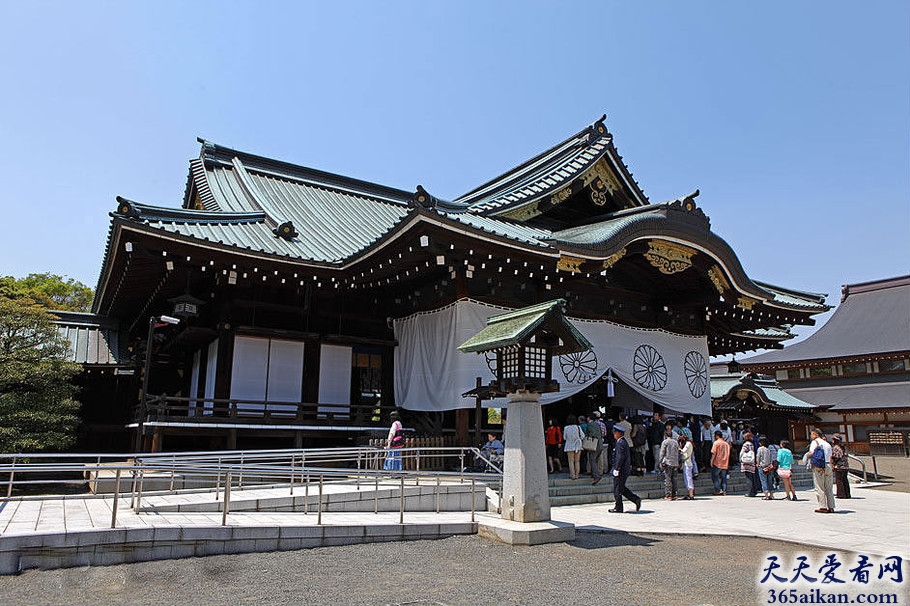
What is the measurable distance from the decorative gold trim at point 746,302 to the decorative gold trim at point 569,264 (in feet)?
18.4

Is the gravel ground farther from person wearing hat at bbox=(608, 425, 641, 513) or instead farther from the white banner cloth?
the white banner cloth

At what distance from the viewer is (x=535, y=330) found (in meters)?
8.49

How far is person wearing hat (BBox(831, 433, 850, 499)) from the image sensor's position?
521 inches

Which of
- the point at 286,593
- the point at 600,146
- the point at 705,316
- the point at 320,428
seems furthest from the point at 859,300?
the point at 286,593

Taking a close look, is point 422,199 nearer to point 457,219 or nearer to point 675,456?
point 457,219

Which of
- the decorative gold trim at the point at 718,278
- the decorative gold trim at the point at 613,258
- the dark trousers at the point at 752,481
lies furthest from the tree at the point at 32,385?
the decorative gold trim at the point at 718,278

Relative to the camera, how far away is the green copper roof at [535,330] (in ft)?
27.5

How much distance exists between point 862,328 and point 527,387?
33.5 metres

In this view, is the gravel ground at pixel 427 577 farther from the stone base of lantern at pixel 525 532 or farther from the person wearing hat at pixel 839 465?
the person wearing hat at pixel 839 465

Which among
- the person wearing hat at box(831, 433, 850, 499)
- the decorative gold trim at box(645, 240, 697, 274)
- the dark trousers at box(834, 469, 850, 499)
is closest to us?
the person wearing hat at box(831, 433, 850, 499)

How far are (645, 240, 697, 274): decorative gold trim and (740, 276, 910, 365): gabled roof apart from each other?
2181cm

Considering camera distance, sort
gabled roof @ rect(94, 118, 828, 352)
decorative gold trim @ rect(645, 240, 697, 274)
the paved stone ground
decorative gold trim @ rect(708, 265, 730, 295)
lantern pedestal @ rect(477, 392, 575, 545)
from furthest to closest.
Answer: the paved stone ground < decorative gold trim @ rect(708, 265, 730, 295) < decorative gold trim @ rect(645, 240, 697, 274) < gabled roof @ rect(94, 118, 828, 352) < lantern pedestal @ rect(477, 392, 575, 545)

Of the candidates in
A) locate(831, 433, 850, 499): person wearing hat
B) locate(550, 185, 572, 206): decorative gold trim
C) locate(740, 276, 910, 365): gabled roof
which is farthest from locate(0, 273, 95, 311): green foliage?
locate(740, 276, 910, 365): gabled roof

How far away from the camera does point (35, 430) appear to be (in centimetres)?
1259
